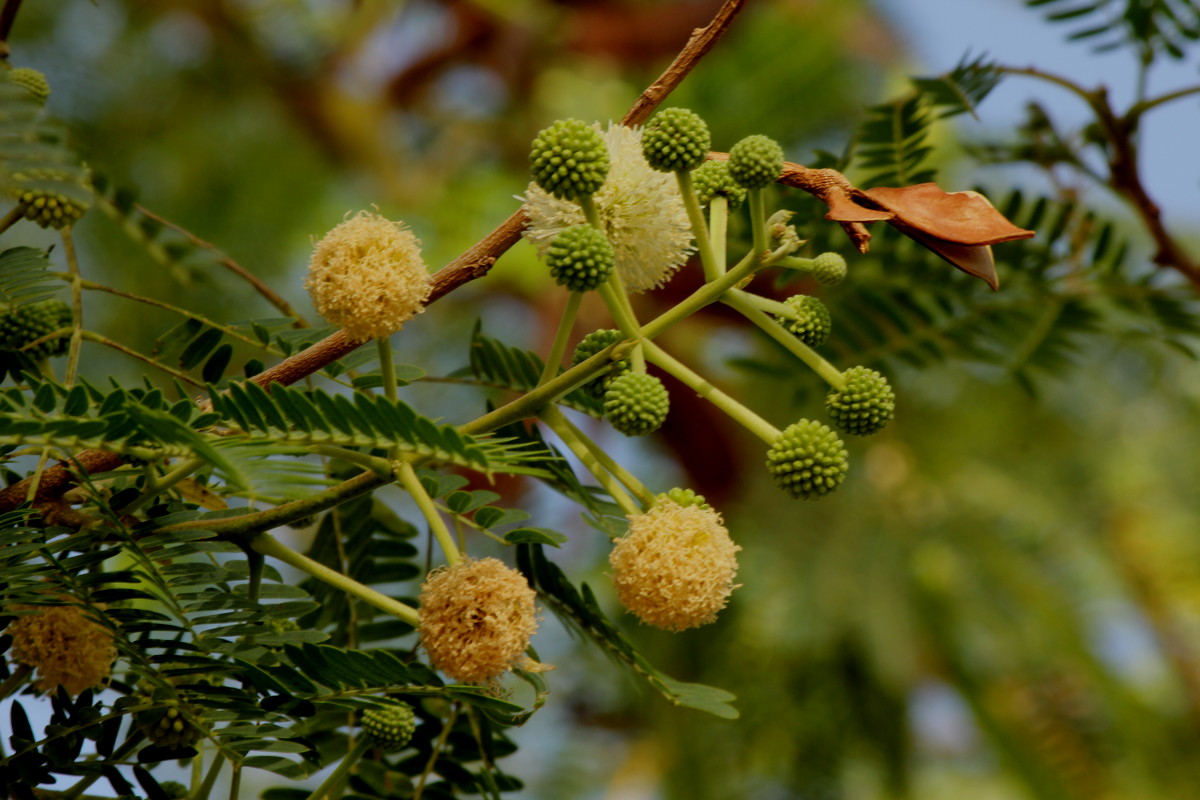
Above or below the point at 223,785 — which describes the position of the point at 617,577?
above

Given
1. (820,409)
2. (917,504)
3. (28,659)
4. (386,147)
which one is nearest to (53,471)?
(28,659)

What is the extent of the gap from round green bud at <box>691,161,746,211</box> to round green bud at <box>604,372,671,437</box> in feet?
0.38

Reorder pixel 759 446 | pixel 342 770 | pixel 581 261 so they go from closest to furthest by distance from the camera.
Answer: pixel 581 261 < pixel 342 770 < pixel 759 446

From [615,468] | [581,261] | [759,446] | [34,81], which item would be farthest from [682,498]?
[759,446]

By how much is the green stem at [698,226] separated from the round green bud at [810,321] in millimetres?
54

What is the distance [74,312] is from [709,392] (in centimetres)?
40

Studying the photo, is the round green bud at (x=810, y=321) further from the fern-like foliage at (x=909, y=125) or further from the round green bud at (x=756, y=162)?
the fern-like foliage at (x=909, y=125)

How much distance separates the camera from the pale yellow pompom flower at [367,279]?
1.72 feet

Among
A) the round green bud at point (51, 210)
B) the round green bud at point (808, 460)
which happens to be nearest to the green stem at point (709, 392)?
the round green bud at point (808, 460)

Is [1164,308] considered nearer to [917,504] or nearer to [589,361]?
[589,361]

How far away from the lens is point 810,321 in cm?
57

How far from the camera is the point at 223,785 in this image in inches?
40.9

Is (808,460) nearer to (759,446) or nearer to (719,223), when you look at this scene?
(719,223)

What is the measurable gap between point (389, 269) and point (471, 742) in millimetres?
361
